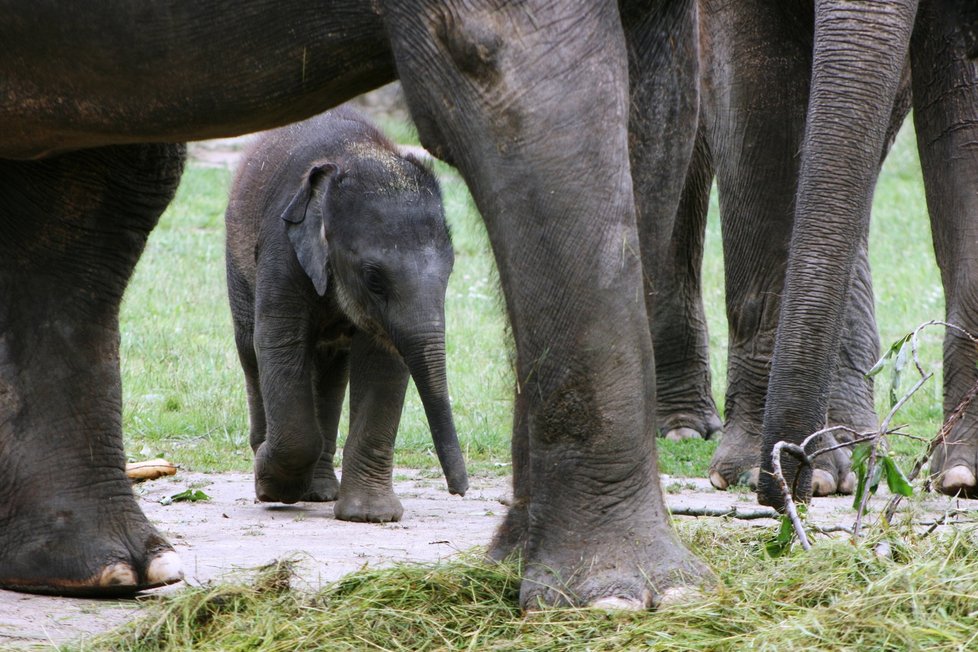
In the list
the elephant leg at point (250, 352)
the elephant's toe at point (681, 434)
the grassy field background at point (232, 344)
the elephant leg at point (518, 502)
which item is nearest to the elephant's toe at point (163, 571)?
the elephant leg at point (518, 502)

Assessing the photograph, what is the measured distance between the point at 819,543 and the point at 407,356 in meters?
Answer: 1.79

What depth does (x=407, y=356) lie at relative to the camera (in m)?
4.75

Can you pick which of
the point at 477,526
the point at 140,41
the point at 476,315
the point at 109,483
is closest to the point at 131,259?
the point at 109,483

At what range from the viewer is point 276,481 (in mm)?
4969

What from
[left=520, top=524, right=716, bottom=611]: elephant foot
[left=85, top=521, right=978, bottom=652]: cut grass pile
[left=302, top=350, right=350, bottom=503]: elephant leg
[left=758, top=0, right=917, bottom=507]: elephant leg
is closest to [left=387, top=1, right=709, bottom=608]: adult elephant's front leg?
[left=520, top=524, right=716, bottom=611]: elephant foot

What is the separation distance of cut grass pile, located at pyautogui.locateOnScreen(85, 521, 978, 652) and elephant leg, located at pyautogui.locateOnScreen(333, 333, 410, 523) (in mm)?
1514

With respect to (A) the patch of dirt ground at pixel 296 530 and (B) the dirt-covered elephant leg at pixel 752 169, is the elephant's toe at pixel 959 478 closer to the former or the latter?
(A) the patch of dirt ground at pixel 296 530

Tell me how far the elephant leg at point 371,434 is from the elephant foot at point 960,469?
1.65 meters

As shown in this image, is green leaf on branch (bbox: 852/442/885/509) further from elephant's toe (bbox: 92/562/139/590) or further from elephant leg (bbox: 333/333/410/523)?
elephant leg (bbox: 333/333/410/523)

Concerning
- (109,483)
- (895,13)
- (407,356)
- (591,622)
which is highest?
(895,13)

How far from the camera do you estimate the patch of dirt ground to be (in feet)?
10.9

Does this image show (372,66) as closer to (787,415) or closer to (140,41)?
(140,41)

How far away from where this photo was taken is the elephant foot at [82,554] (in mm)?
3512

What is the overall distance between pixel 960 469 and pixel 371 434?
5.93 ft
